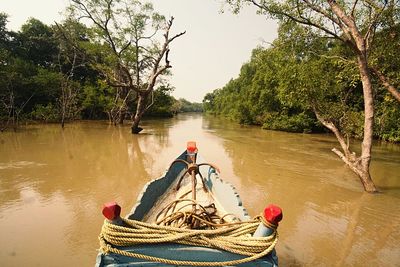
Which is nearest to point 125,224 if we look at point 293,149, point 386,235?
point 386,235

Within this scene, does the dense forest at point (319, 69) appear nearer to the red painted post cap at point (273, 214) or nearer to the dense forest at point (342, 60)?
the dense forest at point (342, 60)

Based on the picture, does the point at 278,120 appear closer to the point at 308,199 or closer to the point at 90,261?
the point at 308,199

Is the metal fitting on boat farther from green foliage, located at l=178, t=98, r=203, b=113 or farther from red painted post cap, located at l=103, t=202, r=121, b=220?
green foliage, located at l=178, t=98, r=203, b=113

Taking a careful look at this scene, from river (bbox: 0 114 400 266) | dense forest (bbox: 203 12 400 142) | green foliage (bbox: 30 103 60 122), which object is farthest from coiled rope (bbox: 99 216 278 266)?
green foliage (bbox: 30 103 60 122)

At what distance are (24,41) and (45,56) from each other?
8.95 ft

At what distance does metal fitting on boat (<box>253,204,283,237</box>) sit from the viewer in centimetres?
226

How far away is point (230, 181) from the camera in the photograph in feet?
27.1

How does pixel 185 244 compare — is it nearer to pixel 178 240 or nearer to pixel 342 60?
pixel 178 240

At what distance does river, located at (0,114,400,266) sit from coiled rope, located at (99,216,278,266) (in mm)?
1990

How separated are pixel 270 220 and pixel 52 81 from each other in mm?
26647

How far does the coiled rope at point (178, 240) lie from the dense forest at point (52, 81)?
16545mm

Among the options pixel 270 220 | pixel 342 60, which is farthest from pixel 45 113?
pixel 270 220

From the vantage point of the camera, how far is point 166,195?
5.03m

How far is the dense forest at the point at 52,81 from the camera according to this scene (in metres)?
20.9
